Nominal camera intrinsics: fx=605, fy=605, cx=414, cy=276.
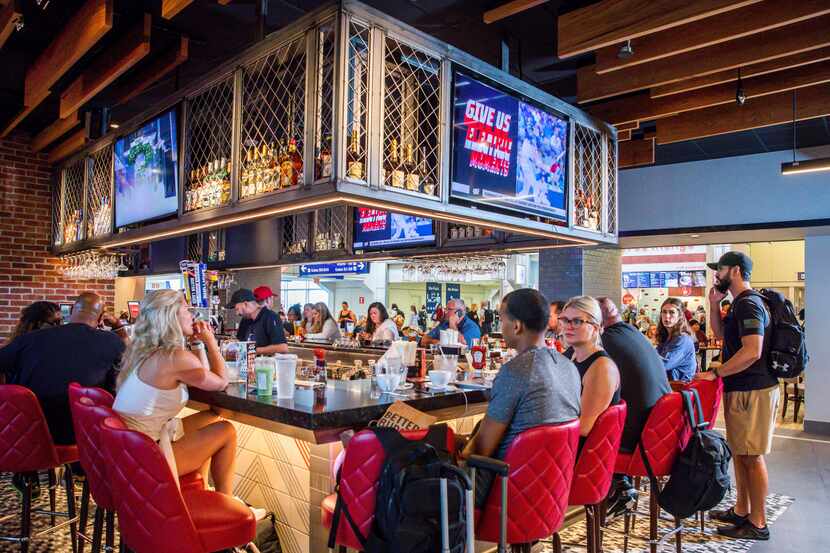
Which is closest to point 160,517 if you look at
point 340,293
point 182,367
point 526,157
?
point 182,367

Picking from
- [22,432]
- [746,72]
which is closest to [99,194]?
[22,432]

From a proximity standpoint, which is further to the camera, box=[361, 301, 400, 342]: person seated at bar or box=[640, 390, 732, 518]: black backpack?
box=[361, 301, 400, 342]: person seated at bar

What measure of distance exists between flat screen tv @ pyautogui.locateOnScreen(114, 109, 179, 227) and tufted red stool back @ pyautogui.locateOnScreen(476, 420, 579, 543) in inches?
134

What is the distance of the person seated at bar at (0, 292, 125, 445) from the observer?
3.52 metres

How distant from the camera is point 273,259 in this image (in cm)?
909

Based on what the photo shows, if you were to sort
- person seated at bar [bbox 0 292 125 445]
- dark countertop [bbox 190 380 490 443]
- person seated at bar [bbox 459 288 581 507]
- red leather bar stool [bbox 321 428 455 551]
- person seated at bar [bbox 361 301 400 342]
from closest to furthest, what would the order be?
1. red leather bar stool [bbox 321 428 455 551]
2. person seated at bar [bbox 459 288 581 507]
3. dark countertop [bbox 190 380 490 443]
4. person seated at bar [bbox 0 292 125 445]
5. person seated at bar [bbox 361 301 400 342]

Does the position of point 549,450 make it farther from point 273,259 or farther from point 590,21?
point 273,259

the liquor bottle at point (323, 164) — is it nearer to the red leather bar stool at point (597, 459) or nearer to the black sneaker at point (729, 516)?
the red leather bar stool at point (597, 459)

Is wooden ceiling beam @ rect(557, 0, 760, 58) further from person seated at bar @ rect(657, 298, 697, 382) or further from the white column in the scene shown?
the white column

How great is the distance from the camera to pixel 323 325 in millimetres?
9000

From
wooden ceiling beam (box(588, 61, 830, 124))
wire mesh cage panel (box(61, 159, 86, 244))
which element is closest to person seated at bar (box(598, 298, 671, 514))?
wooden ceiling beam (box(588, 61, 830, 124))

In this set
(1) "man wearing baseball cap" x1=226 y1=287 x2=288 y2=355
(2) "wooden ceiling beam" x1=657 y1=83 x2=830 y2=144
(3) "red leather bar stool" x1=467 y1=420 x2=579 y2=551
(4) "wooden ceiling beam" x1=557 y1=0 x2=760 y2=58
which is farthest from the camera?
(1) "man wearing baseball cap" x1=226 y1=287 x2=288 y2=355

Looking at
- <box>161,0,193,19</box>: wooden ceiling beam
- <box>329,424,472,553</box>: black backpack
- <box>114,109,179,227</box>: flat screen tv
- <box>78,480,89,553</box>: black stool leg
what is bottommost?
<box>78,480,89,553</box>: black stool leg

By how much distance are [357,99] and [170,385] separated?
68.0 inches
